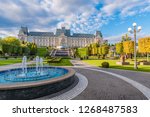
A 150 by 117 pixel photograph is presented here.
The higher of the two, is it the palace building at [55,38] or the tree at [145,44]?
the palace building at [55,38]

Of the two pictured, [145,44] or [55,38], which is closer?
[145,44]

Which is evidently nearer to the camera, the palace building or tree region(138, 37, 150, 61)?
tree region(138, 37, 150, 61)

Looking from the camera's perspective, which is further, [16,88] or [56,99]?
[56,99]

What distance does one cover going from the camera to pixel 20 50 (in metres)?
73.3

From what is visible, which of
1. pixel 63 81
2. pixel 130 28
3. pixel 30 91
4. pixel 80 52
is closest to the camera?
pixel 30 91

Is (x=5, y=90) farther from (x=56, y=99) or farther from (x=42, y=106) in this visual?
(x=56, y=99)

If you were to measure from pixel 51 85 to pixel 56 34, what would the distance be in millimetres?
163464

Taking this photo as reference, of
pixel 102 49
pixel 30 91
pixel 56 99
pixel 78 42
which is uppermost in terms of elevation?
pixel 78 42

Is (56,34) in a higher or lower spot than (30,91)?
higher

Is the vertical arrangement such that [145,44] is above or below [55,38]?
below

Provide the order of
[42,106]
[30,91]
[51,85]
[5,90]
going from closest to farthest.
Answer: [42,106] < [5,90] < [30,91] < [51,85]

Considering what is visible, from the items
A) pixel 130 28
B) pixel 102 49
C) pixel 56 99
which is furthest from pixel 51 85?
pixel 102 49

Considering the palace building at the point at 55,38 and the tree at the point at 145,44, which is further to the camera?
the palace building at the point at 55,38

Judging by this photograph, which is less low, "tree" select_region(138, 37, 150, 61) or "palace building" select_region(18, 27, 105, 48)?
"palace building" select_region(18, 27, 105, 48)
